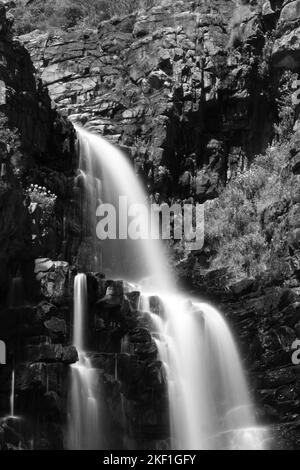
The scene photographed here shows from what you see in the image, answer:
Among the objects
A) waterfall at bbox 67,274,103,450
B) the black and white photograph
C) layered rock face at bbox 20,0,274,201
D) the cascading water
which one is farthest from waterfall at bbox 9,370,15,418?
layered rock face at bbox 20,0,274,201

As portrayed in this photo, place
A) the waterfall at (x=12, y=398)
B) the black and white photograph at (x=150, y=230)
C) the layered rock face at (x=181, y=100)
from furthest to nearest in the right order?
the layered rock face at (x=181, y=100) < the black and white photograph at (x=150, y=230) < the waterfall at (x=12, y=398)

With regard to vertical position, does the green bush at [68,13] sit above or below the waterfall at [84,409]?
above

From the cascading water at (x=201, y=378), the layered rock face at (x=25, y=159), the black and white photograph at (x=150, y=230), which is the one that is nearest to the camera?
the black and white photograph at (x=150, y=230)

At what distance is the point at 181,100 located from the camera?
36.8m

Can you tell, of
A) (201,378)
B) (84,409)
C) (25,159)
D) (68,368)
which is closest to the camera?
(84,409)

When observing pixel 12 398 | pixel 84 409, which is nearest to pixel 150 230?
pixel 84 409

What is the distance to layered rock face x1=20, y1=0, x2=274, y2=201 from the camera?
36.4 m

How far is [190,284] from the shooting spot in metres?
30.7

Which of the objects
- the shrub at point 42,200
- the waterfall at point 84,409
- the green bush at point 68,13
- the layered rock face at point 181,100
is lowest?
the waterfall at point 84,409

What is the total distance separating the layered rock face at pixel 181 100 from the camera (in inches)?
1432

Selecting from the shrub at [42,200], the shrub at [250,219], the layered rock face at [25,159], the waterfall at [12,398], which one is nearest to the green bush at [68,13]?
the shrub at [250,219]

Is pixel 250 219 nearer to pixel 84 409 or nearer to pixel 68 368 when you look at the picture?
pixel 68 368

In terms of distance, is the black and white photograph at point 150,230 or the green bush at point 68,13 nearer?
the black and white photograph at point 150,230

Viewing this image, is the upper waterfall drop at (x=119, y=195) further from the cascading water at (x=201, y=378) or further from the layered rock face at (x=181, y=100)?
the cascading water at (x=201, y=378)
